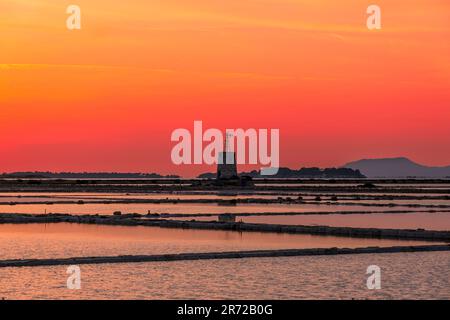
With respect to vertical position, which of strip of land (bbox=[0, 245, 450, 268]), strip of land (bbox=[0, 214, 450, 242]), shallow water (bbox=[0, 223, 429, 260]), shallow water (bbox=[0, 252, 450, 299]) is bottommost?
shallow water (bbox=[0, 252, 450, 299])

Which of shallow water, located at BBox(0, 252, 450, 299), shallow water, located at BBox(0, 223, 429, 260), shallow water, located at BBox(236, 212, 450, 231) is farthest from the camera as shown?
shallow water, located at BBox(236, 212, 450, 231)

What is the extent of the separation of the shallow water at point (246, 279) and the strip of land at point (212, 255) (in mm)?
564

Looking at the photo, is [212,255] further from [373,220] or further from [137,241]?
[373,220]

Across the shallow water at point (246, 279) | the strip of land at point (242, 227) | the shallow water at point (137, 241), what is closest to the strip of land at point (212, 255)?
the shallow water at point (246, 279)

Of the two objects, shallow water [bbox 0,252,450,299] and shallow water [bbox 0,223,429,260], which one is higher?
shallow water [bbox 0,223,429,260]

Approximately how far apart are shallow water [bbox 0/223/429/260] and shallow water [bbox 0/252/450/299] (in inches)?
135

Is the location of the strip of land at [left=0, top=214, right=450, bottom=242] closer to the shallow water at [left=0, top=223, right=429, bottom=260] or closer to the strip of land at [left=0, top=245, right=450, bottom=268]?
the shallow water at [left=0, top=223, right=429, bottom=260]

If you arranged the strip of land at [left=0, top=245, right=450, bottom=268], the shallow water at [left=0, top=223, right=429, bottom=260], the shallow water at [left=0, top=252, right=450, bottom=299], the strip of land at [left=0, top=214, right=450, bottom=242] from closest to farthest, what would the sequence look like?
the shallow water at [left=0, top=252, right=450, bottom=299] → the strip of land at [left=0, top=245, right=450, bottom=268] → the shallow water at [left=0, top=223, right=429, bottom=260] → the strip of land at [left=0, top=214, right=450, bottom=242]


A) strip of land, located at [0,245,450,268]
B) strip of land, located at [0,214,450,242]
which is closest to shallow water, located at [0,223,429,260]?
strip of land, located at [0,214,450,242]

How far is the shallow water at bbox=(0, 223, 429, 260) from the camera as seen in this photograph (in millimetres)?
24719

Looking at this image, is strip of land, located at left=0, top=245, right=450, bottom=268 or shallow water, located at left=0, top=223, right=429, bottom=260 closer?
strip of land, located at left=0, top=245, right=450, bottom=268

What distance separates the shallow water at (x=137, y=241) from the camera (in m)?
24.7
